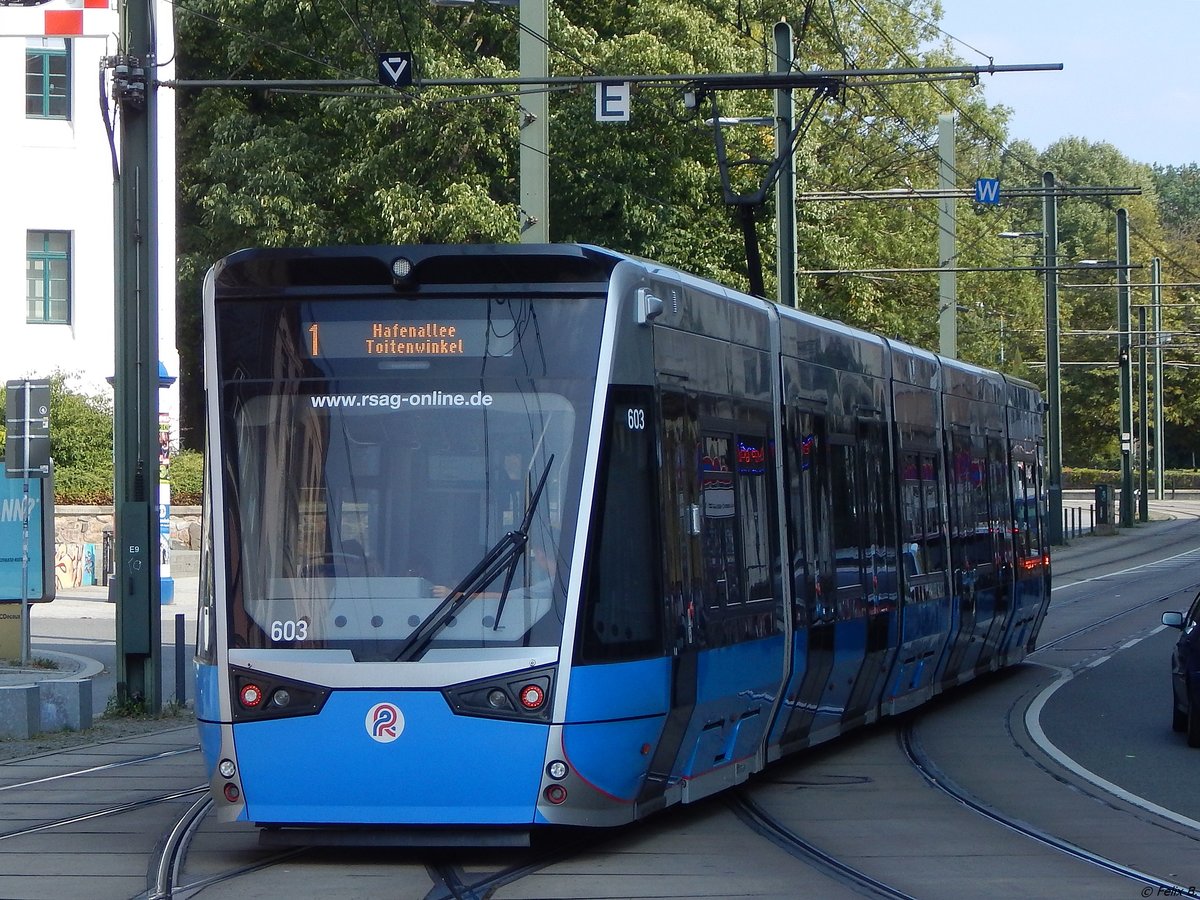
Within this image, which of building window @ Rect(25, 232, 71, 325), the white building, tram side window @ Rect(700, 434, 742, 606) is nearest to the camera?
tram side window @ Rect(700, 434, 742, 606)

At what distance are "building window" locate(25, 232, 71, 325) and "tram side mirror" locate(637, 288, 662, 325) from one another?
110 feet

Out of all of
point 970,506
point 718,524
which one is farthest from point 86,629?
point 718,524

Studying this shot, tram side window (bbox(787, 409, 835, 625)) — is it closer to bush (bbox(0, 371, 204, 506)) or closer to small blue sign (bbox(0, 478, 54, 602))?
small blue sign (bbox(0, 478, 54, 602))

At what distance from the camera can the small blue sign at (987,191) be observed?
3203cm

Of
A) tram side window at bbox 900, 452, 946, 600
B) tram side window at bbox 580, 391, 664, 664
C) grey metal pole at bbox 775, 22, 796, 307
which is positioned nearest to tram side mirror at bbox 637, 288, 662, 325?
tram side window at bbox 580, 391, 664, 664

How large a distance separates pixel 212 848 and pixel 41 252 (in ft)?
110

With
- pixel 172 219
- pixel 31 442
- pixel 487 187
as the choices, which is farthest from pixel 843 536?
pixel 172 219

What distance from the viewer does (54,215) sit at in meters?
40.2

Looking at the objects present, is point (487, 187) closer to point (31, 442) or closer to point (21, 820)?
point (31, 442)

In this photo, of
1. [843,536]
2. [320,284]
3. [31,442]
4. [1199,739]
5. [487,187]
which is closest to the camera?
[320,284]

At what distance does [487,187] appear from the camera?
37219 mm

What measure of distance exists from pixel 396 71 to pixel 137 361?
3299mm

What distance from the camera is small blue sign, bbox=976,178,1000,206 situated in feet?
105

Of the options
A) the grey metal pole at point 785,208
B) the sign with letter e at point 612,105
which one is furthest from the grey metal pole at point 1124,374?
the sign with letter e at point 612,105
